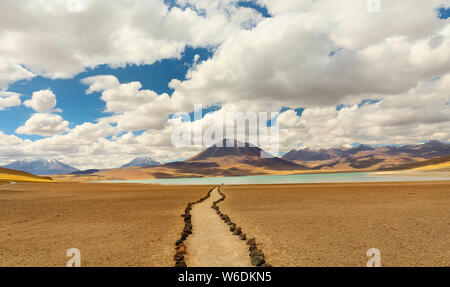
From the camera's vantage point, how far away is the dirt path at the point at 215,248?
10.2 m

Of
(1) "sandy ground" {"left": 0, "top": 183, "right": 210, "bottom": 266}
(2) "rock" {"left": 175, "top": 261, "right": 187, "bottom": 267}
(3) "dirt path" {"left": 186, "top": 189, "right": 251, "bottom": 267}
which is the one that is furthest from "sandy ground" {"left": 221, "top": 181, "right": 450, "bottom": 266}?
(1) "sandy ground" {"left": 0, "top": 183, "right": 210, "bottom": 266}

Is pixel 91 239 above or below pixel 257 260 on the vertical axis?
below

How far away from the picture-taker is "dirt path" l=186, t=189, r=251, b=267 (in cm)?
1023

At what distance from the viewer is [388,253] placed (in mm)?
10828

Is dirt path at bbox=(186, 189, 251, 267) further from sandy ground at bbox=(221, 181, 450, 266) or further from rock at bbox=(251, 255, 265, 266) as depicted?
sandy ground at bbox=(221, 181, 450, 266)

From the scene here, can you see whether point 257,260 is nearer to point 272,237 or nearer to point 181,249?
point 181,249

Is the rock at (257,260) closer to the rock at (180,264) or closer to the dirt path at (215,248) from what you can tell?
the dirt path at (215,248)

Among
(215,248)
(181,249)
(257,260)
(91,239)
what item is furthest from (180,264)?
(91,239)

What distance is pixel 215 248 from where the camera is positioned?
39.7ft

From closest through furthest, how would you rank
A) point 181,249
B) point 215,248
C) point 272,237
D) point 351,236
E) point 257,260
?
point 257,260 < point 181,249 < point 215,248 < point 351,236 < point 272,237

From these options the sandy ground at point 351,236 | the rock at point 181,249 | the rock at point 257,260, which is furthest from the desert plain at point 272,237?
the rock at point 257,260

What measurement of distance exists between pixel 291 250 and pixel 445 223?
11.9 metres
